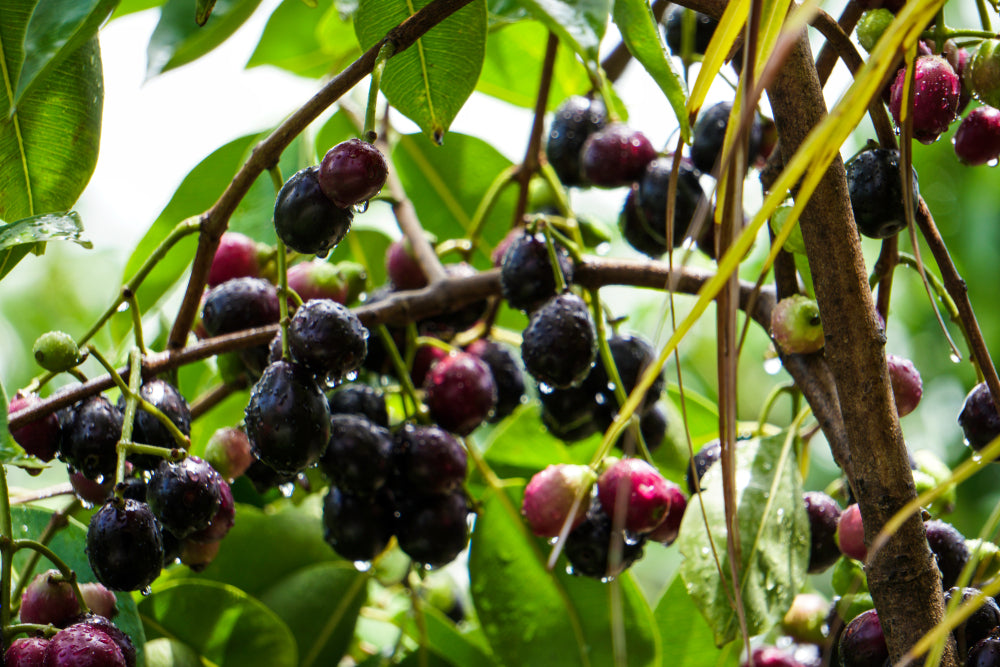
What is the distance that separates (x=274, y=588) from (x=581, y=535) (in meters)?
0.49

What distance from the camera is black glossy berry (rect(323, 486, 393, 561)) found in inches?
45.0

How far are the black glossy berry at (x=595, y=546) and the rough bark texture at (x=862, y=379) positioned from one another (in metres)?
0.37

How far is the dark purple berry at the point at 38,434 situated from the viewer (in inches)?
36.8

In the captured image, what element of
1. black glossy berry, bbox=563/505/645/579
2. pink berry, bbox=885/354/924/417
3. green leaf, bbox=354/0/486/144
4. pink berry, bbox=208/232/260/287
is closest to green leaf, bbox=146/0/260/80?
pink berry, bbox=208/232/260/287

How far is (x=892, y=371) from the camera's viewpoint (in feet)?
3.21

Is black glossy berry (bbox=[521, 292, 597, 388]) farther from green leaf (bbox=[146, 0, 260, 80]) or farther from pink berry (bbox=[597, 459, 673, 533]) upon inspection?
green leaf (bbox=[146, 0, 260, 80])

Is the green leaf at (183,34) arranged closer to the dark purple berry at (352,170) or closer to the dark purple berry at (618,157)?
the dark purple berry at (618,157)

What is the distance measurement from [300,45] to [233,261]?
23.7 inches

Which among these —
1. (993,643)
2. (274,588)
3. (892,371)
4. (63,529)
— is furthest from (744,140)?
(274,588)

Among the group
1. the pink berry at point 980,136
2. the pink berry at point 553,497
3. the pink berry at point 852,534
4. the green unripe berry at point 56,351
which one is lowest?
the pink berry at point 553,497

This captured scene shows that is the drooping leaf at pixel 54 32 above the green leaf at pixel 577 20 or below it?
below

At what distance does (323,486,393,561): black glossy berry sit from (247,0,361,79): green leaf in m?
0.88

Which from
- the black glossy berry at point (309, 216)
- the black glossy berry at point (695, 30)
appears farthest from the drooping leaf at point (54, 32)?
the black glossy berry at point (695, 30)

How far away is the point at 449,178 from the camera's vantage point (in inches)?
67.5
